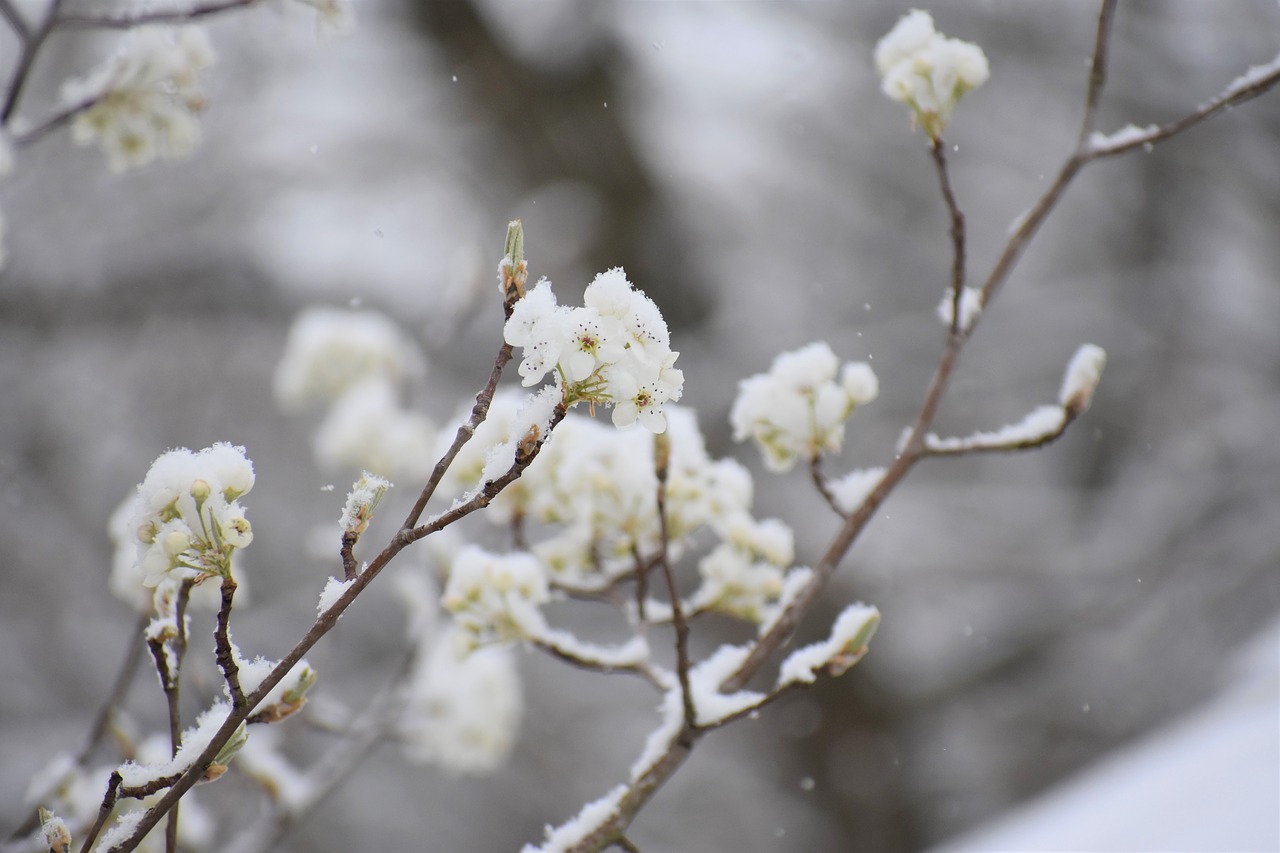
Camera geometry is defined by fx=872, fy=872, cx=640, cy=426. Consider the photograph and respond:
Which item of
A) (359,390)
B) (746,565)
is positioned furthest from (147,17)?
(359,390)

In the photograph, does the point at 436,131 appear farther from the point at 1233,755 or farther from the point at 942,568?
the point at 1233,755

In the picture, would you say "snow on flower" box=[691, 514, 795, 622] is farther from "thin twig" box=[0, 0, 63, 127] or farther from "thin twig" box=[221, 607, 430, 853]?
"thin twig" box=[0, 0, 63, 127]

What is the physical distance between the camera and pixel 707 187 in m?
4.27

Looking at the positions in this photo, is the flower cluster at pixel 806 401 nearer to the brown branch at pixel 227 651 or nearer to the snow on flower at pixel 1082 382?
the snow on flower at pixel 1082 382

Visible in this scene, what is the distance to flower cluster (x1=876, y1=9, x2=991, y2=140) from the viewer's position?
0.78m

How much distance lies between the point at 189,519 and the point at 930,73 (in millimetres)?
698

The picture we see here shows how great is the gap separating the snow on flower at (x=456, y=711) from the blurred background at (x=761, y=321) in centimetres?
184

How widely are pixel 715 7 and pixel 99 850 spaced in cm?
397

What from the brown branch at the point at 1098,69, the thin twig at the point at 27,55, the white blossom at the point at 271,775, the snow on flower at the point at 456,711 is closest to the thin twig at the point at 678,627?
the brown branch at the point at 1098,69

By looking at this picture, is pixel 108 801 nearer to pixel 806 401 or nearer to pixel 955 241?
pixel 806 401

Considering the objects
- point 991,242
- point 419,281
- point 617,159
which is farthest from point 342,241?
point 991,242

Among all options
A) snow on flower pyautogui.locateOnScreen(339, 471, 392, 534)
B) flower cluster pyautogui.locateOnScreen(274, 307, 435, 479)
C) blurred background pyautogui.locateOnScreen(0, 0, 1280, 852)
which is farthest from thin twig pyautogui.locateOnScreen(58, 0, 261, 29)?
blurred background pyautogui.locateOnScreen(0, 0, 1280, 852)

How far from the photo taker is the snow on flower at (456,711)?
1.43 m

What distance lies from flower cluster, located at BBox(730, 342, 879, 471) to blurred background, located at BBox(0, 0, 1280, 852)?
238 cm
